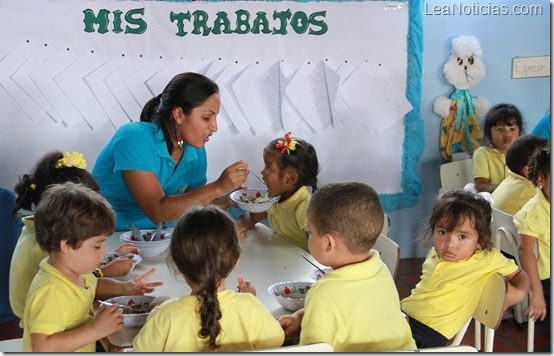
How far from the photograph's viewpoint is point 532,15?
4.29 meters

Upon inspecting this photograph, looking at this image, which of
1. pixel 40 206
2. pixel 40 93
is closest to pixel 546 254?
pixel 40 206

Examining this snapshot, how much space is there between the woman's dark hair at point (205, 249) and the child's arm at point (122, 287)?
376 mm

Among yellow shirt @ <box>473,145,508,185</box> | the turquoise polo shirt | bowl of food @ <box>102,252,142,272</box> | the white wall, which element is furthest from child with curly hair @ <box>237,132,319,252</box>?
the white wall

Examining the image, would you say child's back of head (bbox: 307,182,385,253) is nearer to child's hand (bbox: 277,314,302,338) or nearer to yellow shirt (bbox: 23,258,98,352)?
child's hand (bbox: 277,314,302,338)

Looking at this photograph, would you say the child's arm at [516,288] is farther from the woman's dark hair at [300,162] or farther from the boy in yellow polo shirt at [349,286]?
the woman's dark hair at [300,162]

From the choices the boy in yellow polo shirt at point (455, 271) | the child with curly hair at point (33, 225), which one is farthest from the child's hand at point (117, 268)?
the boy in yellow polo shirt at point (455, 271)

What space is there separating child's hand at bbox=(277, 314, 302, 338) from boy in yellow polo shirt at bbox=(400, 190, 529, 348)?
0.54 meters

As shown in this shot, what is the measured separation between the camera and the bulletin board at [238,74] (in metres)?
3.65

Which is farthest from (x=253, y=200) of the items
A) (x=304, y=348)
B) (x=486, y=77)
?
(x=486, y=77)

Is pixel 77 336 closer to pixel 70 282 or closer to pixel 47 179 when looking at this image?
pixel 70 282

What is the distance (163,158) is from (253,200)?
43 cm

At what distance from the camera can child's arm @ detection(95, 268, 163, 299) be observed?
2051 mm

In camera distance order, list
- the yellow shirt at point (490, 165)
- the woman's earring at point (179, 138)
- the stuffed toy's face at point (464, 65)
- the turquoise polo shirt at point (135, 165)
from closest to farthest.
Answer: the turquoise polo shirt at point (135, 165), the woman's earring at point (179, 138), the yellow shirt at point (490, 165), the stuffed toy's face at point (464, 65)

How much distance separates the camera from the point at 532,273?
8.82 feet
